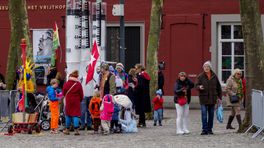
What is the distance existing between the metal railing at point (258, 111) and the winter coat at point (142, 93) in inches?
187

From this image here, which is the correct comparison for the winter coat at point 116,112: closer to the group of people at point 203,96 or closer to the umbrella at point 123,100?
the umbrella at point 123,100

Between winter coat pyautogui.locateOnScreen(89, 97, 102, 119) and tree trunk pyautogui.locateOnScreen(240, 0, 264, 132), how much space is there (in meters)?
3.93

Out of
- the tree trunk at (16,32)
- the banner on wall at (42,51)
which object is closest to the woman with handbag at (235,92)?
the tree trunk at (16,32)

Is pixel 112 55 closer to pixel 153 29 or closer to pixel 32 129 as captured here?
pixel 153 29

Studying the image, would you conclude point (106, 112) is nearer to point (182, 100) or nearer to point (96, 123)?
point (96, 123)

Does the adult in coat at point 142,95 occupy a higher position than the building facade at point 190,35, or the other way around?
the building facade at point 190,35

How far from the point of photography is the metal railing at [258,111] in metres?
20.0

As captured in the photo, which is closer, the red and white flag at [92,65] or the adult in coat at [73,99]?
the adult in coat at [73,99]

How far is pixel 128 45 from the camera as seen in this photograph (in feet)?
128

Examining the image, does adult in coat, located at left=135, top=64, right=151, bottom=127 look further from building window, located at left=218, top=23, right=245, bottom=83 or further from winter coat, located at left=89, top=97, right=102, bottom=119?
building window, located at left=218, top=23, right=245, bottom=83

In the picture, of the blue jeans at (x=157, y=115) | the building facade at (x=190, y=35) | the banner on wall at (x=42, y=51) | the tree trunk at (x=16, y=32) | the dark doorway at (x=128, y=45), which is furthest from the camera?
the banner on wall at (x=42, y=51)

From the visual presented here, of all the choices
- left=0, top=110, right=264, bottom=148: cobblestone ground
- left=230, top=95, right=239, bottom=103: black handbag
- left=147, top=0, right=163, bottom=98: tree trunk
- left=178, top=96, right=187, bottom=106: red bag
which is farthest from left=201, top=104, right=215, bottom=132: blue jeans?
left=147, top=0, right=163, bottom=98: tree trunk

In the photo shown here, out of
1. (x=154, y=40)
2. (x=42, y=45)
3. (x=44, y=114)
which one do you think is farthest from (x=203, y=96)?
(x=42, y=45)

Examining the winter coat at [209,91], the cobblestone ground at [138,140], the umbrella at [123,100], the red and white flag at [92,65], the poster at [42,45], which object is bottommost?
the cobblestone ground at [138,140]
